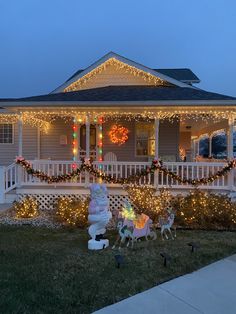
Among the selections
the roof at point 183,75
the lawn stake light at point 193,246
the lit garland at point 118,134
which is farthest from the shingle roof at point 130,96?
the roof at point 183,75

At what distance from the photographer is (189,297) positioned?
16.3 feet

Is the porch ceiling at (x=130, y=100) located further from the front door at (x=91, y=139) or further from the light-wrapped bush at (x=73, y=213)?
the light-wrapped bush at (x=73, y=213)

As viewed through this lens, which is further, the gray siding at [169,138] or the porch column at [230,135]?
the gray siding at [169,138]

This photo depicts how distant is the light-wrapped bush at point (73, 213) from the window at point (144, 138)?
594 cm

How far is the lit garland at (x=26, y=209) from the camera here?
10.2 metres

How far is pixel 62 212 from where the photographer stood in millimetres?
9570

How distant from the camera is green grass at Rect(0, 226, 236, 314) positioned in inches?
188

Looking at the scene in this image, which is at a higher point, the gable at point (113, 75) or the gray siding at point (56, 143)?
the gable at point (113, 75)

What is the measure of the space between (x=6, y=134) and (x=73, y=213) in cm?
837

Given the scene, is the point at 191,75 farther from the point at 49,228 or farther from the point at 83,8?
the point at 83,8

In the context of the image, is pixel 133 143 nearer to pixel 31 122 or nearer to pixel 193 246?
pixel 31 122

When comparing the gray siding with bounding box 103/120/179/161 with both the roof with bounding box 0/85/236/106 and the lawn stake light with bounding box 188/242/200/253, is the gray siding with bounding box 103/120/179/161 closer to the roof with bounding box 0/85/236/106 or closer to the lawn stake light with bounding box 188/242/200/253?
the roof with bounding box 0/85/236/106

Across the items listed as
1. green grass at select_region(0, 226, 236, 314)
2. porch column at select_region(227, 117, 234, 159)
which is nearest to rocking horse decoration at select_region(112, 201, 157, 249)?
green grass at select_region(0, 226, 236, 314)

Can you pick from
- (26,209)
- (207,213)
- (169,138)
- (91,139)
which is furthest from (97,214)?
(169,138)
